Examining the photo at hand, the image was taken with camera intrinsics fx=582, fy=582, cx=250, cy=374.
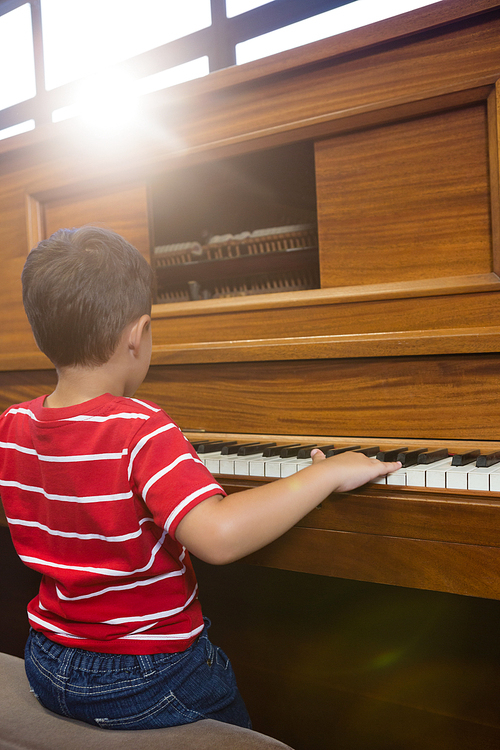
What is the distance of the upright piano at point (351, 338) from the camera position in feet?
3.48

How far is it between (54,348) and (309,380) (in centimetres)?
64

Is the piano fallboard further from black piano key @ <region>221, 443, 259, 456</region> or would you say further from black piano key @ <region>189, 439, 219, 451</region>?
black piano key @ <region>189, 439, 219, 451</region>

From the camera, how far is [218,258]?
177cm

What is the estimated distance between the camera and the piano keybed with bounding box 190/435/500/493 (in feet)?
2.90

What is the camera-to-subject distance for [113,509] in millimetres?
827

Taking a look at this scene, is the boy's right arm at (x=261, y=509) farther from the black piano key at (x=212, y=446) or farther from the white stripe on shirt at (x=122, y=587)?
the black piano key at (x=212, y=446)

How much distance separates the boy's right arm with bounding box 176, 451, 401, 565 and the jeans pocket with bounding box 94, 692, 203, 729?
255 millimetres

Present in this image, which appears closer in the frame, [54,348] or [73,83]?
[54,348]

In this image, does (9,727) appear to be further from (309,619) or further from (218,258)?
(218,258)

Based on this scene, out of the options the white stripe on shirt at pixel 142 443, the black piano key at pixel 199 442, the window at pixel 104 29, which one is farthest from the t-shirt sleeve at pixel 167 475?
the window at pixel 104 29

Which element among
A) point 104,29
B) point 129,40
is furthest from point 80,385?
point 104,29

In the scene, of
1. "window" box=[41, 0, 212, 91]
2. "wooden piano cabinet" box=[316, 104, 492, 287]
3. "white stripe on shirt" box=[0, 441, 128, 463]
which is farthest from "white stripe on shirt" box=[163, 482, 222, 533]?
"window" box=[41, 0, 212, 91]

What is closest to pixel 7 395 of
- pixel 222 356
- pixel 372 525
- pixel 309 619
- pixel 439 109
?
pixel 222 356

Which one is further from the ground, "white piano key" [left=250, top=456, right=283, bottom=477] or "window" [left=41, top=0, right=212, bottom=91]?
"window" [left=41, top=0, right=212, bottom=91]
